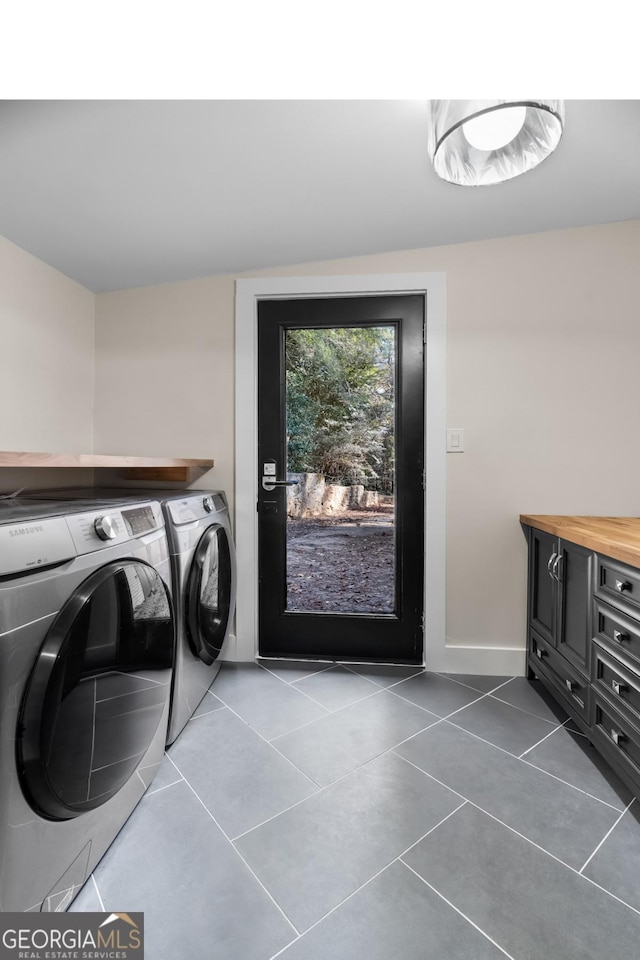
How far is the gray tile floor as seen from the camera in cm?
100

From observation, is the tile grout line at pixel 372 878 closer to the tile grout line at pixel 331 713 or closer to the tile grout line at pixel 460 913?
the tile grout line at pixel 460 913

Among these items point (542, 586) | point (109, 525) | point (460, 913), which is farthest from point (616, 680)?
point (109, 525)

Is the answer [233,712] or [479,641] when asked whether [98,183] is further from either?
[479,641]

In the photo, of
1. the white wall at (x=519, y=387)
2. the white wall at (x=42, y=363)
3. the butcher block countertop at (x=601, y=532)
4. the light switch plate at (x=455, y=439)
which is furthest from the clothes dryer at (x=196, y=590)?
the butcher block countertop at (x=601, y=532)

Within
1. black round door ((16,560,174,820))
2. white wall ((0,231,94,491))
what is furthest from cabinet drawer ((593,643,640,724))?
white wall ((0,231,94,491))

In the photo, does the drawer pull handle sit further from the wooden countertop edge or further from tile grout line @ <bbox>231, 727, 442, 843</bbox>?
the wooden countertop edge

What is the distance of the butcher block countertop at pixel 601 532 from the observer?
1362 millimetres

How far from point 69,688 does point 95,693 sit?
3.9 inches

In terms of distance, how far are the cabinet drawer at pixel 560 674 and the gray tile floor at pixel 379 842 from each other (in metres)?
0.14

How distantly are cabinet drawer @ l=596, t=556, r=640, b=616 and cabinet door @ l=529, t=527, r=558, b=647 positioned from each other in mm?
351

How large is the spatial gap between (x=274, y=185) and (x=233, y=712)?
204 cm

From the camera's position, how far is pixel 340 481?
7.66ft
